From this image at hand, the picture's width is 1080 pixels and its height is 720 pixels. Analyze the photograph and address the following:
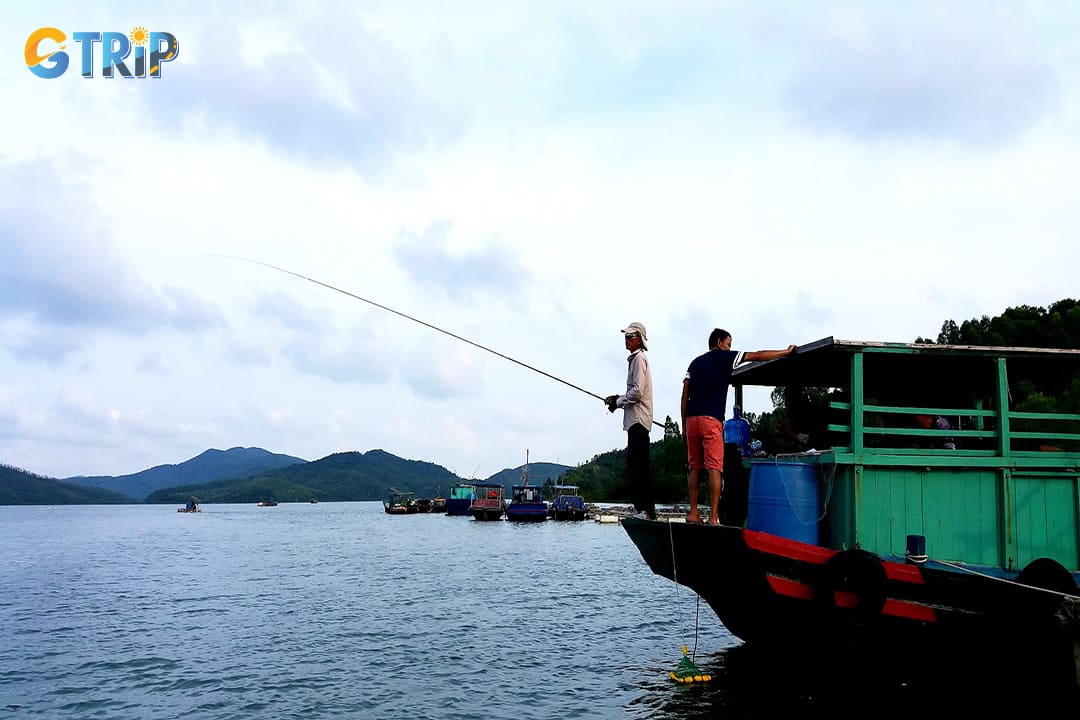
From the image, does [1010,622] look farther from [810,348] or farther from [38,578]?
[38,578]

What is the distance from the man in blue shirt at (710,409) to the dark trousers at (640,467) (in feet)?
1.52

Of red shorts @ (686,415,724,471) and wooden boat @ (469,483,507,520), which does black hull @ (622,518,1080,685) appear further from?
wooden boat @ (469,483,507,520)

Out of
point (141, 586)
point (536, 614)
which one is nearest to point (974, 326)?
point (536, 614)

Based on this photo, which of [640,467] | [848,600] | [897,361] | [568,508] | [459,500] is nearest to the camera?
[848,600]

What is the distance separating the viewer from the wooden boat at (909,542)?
771 cm

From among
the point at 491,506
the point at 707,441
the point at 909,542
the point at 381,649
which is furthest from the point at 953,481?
the point at 491,506

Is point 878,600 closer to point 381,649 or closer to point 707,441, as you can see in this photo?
point 707,441

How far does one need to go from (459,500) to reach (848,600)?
3870 inches

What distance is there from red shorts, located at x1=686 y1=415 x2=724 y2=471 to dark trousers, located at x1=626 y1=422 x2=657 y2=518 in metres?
0.50

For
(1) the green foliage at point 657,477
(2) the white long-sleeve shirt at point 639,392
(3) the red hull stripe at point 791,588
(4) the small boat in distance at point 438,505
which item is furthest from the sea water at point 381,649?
(4) the small boat in distance at point 438,505

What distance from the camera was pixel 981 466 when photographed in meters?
8.78

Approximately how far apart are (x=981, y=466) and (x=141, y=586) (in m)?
30.0

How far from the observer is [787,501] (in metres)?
8.49

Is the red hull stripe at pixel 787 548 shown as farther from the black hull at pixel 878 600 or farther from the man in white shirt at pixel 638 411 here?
the man in white shirt at pixel 638 411
